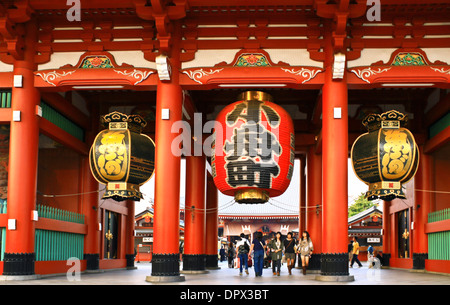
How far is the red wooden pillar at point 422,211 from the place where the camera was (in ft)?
65.9

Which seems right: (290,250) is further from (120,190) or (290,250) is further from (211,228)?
(120,190)

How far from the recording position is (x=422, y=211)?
20.3 meters

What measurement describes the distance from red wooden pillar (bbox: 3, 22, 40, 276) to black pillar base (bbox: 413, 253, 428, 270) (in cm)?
1315

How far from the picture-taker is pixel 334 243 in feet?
45.4

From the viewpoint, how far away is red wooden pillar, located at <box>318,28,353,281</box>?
13750mm

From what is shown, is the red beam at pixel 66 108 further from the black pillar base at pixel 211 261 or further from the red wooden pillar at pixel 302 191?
the red wooden pillar at pixel 302 191

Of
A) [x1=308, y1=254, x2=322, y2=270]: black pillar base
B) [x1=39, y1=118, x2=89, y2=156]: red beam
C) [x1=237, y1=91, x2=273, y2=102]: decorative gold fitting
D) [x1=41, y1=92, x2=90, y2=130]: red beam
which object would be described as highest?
[x1=41, y1=92, x2=90, y2=130]: red beam

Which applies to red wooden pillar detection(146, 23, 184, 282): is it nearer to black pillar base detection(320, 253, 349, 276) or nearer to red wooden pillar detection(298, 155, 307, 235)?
black pillar base detection(320, 253, 349, 276)

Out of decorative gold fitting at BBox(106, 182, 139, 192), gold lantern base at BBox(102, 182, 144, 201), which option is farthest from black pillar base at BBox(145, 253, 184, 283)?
decorative gold fitting at BBox(106, 182, 139, 192)

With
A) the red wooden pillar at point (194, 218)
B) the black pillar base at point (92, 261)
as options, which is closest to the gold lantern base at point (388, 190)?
the red wooden pillar at point (194, 218)

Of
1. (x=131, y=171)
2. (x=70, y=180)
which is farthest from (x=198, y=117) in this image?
(x=131, y=171)

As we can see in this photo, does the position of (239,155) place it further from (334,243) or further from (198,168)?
(198,168)

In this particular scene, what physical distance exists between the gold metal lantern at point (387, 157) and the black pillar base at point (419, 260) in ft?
20.7

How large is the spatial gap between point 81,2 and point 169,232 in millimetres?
6123
